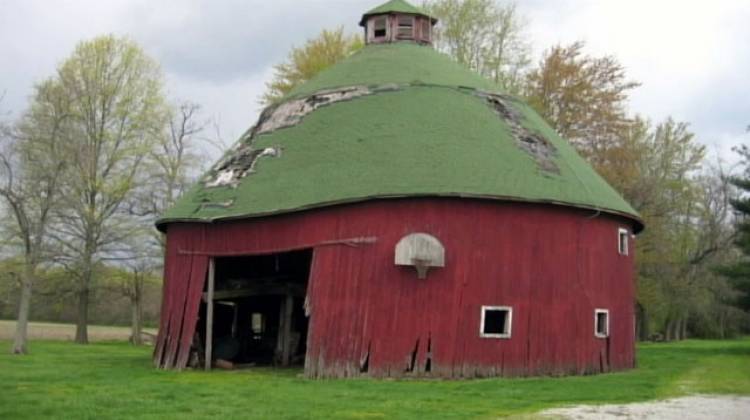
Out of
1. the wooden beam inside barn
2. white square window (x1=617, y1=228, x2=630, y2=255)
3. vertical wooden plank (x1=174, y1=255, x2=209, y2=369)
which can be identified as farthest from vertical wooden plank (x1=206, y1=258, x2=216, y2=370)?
white square window (x1=617, y1=228, x2=630, y2=255)

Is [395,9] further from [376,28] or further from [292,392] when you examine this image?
[292,392]

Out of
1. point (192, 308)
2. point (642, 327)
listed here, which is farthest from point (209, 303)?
point (642, 327)

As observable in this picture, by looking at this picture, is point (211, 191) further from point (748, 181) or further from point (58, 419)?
point (748, 181)

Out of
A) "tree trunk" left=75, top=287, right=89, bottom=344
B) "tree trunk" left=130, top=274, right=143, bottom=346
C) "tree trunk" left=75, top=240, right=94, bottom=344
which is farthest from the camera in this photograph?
"tree trunk" left=130, top=274, right=143, bottom=346

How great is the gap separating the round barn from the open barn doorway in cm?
8

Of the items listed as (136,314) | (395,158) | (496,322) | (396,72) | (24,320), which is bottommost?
(24,320)

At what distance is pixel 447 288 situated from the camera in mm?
18250

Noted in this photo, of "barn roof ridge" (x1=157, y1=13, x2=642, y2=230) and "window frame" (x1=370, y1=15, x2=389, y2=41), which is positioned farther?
"window frame" (x1=370, y1=15, x2=389, y2=41)

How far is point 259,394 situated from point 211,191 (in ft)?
25.9

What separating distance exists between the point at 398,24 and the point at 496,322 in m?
10.9

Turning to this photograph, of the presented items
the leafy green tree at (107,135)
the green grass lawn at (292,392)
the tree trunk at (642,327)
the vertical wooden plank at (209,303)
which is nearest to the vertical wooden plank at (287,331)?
the green grass lawn at (292,392)

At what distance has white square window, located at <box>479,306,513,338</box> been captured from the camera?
727 inches

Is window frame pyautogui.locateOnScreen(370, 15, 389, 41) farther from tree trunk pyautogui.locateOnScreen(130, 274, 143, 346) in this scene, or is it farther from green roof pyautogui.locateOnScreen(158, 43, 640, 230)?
tree trunk pyautogui.locateOnScreen(130, 274, 143, 346)

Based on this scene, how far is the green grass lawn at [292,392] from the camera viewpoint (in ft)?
40.8
